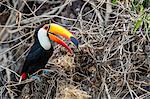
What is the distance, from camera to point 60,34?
10.4 feet

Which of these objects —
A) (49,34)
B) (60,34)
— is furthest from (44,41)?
(60,34)

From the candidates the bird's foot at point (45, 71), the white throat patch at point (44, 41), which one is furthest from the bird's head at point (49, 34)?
the bird's foot at point (45, 71)

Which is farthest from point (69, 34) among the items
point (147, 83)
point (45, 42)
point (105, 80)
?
point (147, 83)

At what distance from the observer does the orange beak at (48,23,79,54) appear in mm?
3090

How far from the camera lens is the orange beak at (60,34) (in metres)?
3.09

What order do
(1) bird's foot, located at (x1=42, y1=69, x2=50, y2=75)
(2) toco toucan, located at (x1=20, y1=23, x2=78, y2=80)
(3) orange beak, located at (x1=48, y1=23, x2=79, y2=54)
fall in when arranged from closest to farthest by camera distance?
(3) orange beak, located at (x1=48, y1=23, x2=79, y2=54) → (2) toco toucan, located at (x1=20, y1=23, x2=78, y2=80) → (1) bird's foot, located at (x1=42, y1=69, x2=50, y2=75)

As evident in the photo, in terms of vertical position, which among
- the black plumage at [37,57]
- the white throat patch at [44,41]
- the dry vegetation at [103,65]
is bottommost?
the dry vegetation at [103,65]

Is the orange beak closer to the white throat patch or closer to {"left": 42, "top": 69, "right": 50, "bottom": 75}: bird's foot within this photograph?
the white throat patch

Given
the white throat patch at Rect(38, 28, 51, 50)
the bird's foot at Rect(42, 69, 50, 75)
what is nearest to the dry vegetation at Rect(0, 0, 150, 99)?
the bird's foot at Rect(42, 69, 50, 75)

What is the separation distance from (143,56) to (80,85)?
554 mm

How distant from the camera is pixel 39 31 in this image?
3.31m

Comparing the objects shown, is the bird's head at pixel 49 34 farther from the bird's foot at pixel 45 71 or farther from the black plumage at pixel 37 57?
the bird's foot at pixel 45 71

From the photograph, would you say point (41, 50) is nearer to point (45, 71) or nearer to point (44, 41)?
point (44, 41)

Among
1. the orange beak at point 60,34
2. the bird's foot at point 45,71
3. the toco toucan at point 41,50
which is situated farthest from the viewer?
the bird's foot at point 45,71
